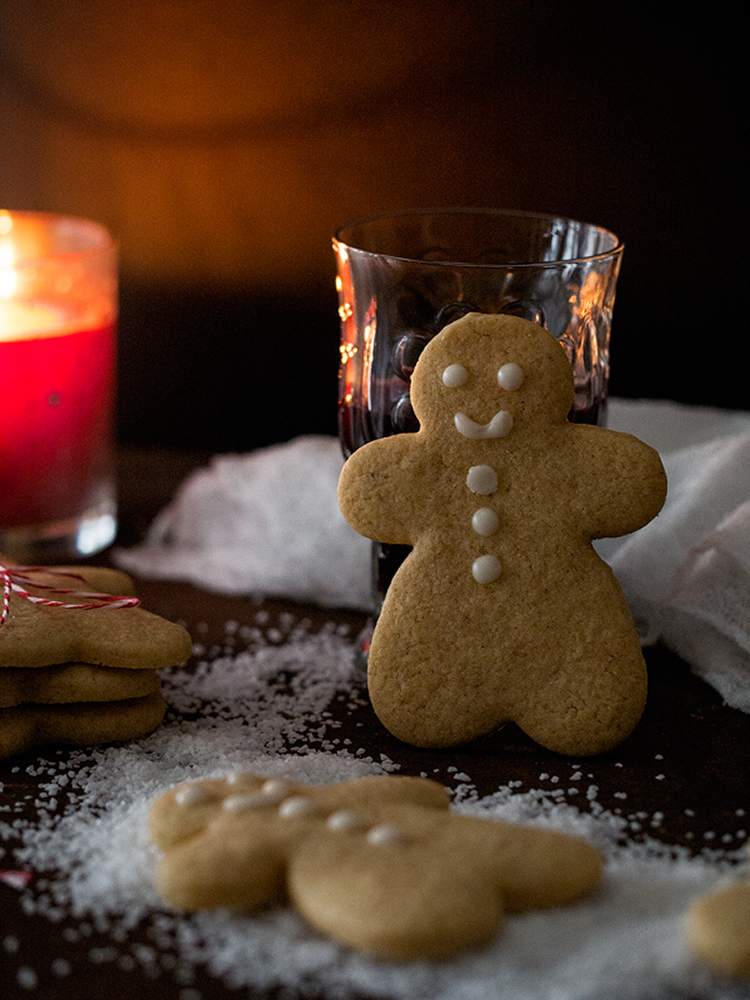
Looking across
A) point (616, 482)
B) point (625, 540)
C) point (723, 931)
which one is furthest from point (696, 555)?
point (723, 931)

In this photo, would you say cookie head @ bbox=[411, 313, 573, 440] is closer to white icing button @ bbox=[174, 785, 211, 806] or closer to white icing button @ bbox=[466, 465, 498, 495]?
white icing button @ bbox=[466, 465, 498, 495]

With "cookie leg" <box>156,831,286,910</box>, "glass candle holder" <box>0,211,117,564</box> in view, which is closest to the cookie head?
"cookie leg" <box>156,831,286,910</box>

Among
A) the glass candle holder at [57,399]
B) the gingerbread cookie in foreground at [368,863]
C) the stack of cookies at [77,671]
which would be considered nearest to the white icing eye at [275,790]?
the gingerbread cookie in foreground at [368,863]

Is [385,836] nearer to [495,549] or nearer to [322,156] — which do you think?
[495,549]

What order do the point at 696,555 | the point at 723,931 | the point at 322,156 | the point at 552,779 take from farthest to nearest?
the point at 322,156 < the point at 696,555 < the point at 552,779 < the point at 723,931

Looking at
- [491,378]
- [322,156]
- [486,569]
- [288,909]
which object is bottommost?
[288,909]

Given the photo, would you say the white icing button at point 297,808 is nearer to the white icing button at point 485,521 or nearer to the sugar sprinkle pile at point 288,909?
the sugar sprinkle pile at point 288,909

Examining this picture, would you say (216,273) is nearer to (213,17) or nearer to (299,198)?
(299,198)
